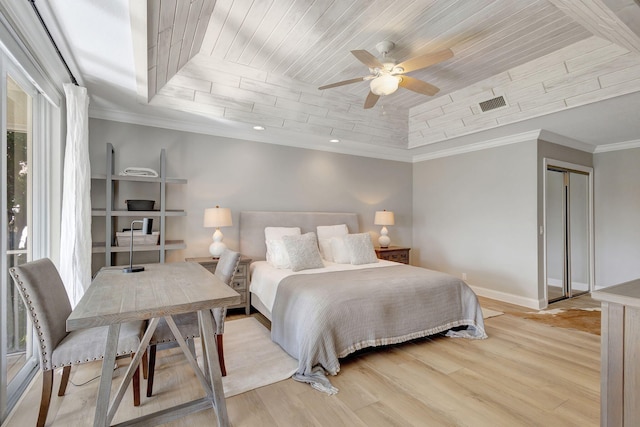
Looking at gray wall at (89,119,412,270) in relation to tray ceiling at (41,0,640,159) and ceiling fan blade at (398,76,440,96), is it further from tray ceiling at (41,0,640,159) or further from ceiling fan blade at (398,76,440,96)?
ceiling fan blade at (398,76,440,96)

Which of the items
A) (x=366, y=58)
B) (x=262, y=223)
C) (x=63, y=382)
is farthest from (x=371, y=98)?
(x=63, y=382)

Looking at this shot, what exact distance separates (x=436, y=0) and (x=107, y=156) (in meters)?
3.29

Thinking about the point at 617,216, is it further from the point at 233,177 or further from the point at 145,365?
the point at 145,365

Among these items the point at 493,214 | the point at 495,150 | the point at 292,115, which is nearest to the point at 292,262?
the point at 292,115

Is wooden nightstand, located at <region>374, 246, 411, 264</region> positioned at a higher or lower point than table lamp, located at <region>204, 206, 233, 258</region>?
lower

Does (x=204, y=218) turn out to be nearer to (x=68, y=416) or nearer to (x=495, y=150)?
(x=68, y=416)

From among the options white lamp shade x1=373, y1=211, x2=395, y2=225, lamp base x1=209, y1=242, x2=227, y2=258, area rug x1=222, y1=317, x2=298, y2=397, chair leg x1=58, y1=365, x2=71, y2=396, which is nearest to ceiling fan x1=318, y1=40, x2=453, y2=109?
lamp base x1=209, y1=242, x2=227, y2=258

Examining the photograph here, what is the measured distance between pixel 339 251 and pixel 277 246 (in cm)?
84

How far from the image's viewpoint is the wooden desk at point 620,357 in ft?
4.29

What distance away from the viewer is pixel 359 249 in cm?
403

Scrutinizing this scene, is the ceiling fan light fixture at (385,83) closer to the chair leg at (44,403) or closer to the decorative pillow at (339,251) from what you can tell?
the decorative pillow at (339,251)

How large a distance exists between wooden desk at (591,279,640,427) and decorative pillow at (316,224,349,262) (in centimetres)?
310

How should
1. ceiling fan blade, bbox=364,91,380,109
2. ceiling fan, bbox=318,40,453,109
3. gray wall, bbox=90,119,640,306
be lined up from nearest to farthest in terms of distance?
1. ceiling fan, bbox=318,40,453,109
2. ceiling fan blade, bbox=364,91,380,109
3. gray wall, bbox=90,119,640,306

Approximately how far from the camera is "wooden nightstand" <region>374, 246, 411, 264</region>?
4.96 metres
